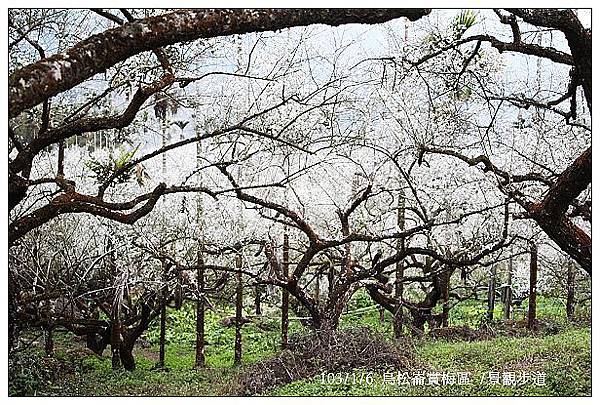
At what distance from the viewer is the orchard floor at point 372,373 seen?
336 centimetres

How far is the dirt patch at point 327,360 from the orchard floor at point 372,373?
0.06 meters

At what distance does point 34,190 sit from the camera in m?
4.06

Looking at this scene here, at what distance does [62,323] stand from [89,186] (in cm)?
74

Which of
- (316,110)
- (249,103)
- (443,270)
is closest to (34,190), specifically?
(249,103)

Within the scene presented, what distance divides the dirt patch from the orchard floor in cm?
6

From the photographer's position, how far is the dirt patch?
140 inches

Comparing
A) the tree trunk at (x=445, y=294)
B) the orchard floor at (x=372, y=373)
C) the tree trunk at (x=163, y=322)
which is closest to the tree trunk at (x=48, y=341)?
the orchard floor at (x=372, y=373)

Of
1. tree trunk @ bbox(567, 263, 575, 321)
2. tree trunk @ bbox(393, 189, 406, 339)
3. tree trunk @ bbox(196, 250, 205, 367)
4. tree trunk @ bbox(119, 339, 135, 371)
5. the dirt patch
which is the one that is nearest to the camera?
the dirt patch

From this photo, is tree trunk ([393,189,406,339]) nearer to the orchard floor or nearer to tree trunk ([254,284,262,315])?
the orchard floor

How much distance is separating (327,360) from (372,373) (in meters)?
0.25

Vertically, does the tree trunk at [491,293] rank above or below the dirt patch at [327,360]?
above

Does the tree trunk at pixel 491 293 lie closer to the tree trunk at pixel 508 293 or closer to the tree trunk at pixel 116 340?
the tree trunk at pixel 508 293

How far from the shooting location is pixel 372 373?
3.52 metres

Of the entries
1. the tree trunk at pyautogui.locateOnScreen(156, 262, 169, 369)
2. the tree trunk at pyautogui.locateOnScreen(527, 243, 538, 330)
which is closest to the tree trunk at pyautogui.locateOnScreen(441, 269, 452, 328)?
the tree trunk at pyautogui.locateOnScreen(527, 243, 538, 330)
